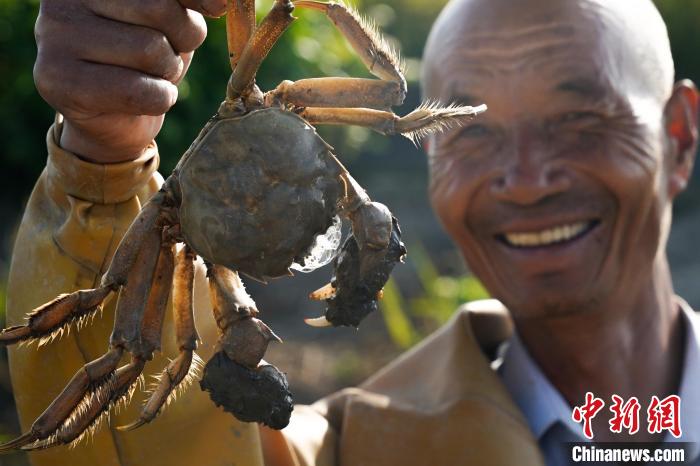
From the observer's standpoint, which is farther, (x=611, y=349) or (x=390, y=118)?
(x=611, y=349)

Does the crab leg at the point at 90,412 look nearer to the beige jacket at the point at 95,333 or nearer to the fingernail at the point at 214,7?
the beige jacket at the point at 95,333

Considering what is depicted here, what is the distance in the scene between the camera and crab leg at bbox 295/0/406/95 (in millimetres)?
1733

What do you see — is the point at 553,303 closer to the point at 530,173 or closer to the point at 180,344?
the point at 530,173

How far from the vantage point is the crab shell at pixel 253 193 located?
5.13 ft

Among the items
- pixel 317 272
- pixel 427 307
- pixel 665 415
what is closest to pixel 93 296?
pixel 665 415

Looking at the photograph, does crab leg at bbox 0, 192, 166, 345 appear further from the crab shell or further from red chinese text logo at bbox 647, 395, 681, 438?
red chinese text logo at bbox 647, 395, 681, 438

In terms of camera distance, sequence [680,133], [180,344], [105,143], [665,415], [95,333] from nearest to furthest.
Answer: [180,344], [105,143], [95,333], [665,415], [680,133]

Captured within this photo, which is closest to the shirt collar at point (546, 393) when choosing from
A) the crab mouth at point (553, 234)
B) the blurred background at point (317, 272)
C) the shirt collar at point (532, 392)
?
the shirt collar at point (532, 392)

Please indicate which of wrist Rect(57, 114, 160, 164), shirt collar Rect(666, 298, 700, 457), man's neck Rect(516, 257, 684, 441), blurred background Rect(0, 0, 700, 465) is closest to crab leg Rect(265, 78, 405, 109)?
wrist Rect(57, 114, 160, 164)

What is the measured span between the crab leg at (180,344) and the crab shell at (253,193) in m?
0.12

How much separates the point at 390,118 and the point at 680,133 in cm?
159

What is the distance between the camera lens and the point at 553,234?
8.86 ft

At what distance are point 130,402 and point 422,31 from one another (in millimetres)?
8614

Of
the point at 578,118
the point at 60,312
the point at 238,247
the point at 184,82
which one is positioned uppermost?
the point at 238,247
